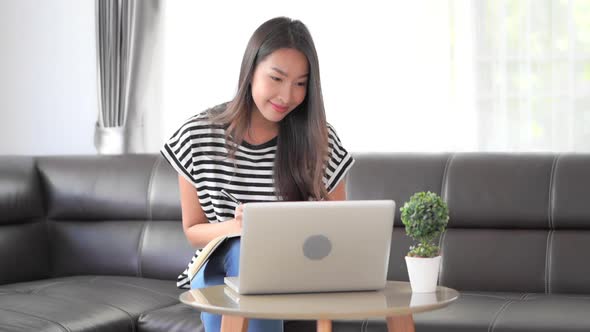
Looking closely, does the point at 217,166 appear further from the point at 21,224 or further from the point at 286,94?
the point at 21,224

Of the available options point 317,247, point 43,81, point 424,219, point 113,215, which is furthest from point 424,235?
point 43,81

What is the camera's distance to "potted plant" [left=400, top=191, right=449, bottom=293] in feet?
6.66

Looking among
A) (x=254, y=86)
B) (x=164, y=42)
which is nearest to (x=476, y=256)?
(x=254, y=86)

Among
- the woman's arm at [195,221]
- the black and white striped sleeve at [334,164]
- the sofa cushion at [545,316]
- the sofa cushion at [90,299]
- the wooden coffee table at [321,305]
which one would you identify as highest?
the black and white striped sleeve at [334,164]

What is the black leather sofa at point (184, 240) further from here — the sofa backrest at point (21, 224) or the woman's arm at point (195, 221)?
the woman's arm at point (195, 221)

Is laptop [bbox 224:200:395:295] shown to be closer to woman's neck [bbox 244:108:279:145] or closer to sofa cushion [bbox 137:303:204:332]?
woman's neck [bbox 244:108:279:145]

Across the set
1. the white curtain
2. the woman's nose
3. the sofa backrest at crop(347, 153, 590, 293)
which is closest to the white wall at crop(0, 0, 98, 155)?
the sofa backrest at crop(347, 153, 590, 293)

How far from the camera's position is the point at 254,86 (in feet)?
7.81

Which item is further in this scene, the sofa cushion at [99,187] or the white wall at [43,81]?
the white wall at [43,81]

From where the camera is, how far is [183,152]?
2.42 meters

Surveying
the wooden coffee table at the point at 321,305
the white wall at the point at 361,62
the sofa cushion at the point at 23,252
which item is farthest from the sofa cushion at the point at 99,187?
the wooden coffee table at the point at 321,305

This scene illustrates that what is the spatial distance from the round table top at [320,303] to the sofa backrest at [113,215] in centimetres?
173

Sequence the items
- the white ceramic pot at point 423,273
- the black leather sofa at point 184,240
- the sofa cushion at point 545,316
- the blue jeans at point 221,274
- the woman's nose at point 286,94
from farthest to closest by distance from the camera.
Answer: the black leather sofa at point 184,240 < the sofa cushion at point 545,316 < the woman's nose at point 286,94 < the blue jeans at point 221,274 < the white ceramic pot at point 423,273

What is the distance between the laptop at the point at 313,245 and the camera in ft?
6.09
